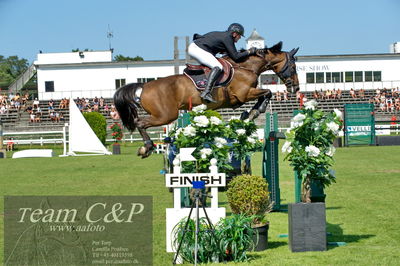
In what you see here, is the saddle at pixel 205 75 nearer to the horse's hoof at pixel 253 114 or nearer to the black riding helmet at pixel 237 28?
the black riding helmet at pixel 237 28

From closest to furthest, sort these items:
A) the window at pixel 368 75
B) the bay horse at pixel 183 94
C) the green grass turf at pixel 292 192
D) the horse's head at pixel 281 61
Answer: the green grass turf at pixel 292 192, the bay horse at pixel 183 94, the horse's head at pixel 281 61, the window at pixel 368 75

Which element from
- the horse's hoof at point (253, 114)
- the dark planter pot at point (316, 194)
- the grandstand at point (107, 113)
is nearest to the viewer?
the dark planter pot at point (316, 194)

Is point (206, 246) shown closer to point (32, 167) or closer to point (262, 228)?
point (262, 228)

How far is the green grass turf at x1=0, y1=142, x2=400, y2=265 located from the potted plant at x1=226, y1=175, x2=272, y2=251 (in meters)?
0.19

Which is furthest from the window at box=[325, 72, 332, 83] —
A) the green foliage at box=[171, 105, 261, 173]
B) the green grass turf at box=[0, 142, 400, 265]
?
the green foliage at box=[171, 105, 261, 173]

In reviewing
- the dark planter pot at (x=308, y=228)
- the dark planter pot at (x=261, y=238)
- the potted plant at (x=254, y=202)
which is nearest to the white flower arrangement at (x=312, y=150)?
the dark planter pot at (x=308, y=228)

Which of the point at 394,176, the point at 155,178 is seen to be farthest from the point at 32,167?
the point at 394,176

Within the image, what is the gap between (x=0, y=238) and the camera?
6508 millimetres

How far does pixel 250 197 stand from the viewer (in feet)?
19.0

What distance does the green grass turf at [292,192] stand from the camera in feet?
18.0

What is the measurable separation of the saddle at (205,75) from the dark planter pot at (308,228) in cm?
389

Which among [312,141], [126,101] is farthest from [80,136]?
[312,141]

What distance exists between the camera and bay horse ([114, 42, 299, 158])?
367 inches

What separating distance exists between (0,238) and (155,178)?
6408mm
